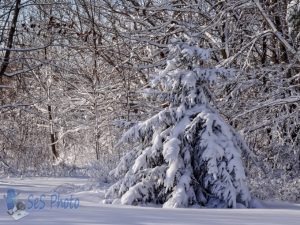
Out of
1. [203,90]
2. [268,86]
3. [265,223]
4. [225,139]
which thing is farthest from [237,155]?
[268,86]

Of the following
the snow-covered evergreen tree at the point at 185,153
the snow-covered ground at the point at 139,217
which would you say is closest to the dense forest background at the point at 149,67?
the snow-covered evergreen tree at the point at 185,153

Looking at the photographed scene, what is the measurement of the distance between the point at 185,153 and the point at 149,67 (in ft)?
18.9

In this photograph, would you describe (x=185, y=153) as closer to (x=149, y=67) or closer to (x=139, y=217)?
(x=139, y=217)

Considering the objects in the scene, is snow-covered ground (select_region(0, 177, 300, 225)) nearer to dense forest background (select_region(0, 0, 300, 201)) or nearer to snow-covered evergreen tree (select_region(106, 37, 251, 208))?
snow-covered evergreen tree (select_region(106, 37, 251, 208))

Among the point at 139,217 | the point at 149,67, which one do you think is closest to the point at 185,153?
the point at 139,217

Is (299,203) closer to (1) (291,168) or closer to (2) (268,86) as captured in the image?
(1) (291,168)

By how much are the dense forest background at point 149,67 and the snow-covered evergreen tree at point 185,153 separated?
0.45 m

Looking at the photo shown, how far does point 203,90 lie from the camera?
294 inches

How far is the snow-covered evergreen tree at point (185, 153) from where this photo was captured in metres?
6.94

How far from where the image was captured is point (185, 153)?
23.5 feet

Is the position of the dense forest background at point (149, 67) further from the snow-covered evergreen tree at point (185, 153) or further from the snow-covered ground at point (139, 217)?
the snow-covered ground at point (139, 217)

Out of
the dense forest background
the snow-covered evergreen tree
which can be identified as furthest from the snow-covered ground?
the dense forest background

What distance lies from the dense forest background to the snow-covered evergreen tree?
45 cm

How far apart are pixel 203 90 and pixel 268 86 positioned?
4063mm
